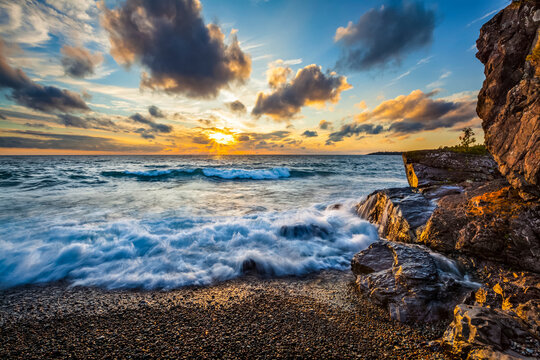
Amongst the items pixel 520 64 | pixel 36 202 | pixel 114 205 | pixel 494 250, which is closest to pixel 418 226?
pixel 494 250

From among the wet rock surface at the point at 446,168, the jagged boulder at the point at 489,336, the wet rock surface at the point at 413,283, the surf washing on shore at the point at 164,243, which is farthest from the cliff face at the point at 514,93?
the surf washing on shore at the point at 164,243

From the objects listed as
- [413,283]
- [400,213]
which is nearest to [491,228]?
[413,283]

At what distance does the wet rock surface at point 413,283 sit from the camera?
3.43 m

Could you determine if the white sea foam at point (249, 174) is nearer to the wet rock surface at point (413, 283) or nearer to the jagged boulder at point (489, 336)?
the wet rock surface at point (413, 283)

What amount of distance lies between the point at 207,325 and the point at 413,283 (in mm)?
3522

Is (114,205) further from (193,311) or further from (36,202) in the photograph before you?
(193,311)

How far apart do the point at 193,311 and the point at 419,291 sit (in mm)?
3899

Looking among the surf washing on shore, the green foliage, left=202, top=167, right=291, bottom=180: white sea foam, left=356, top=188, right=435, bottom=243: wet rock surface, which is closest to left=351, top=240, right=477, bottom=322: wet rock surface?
left=356, top=188, right=435, bottom=243: wet rock surface

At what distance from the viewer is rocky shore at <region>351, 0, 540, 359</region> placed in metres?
2.60

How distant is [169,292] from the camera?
4.52 meters

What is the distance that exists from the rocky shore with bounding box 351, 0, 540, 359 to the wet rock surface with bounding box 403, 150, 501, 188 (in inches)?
99.8

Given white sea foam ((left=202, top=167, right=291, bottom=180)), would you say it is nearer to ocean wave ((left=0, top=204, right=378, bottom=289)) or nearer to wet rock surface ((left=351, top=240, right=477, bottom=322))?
ocean wave ((left=0, top=204, right=378, bottom=289))

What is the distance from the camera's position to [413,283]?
12.2 ft

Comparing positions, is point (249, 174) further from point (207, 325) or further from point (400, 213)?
point (207, 325)
